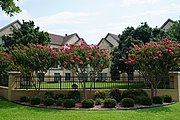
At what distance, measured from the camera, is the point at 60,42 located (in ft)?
127

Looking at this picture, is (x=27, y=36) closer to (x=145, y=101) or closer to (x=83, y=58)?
(x=83, y=58)

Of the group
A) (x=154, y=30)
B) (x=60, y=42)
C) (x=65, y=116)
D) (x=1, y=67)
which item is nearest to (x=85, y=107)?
(x=65, y=116)

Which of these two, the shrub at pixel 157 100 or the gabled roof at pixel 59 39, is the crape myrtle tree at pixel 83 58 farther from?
the gabled roof at pixel 59 39

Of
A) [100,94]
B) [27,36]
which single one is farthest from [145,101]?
[27,36]

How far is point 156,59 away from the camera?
1105cm

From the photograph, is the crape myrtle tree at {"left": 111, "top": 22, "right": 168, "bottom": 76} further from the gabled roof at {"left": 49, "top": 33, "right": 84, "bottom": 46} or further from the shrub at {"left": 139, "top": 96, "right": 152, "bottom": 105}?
the gabled roof at {"left": 49, "top": 33, "right": 84, "bottom": 46}

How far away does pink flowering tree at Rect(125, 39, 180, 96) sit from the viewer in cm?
1102

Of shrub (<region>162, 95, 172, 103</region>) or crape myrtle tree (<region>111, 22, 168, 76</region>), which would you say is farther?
crape myrtle tree (<region>111, 22, 168, 76</region>)

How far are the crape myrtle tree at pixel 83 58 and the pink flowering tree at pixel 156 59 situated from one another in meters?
1.87

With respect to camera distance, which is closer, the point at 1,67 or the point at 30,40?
the point at 1,67

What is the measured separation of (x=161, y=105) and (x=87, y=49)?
212 inches

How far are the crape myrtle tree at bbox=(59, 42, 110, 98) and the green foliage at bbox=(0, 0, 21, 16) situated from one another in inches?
142

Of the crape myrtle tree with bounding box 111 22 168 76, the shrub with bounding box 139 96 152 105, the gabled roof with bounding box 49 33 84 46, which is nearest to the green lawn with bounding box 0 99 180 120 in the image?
the shrub with bounding box 139 96 152 105

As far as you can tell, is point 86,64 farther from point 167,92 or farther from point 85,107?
point 167,92
